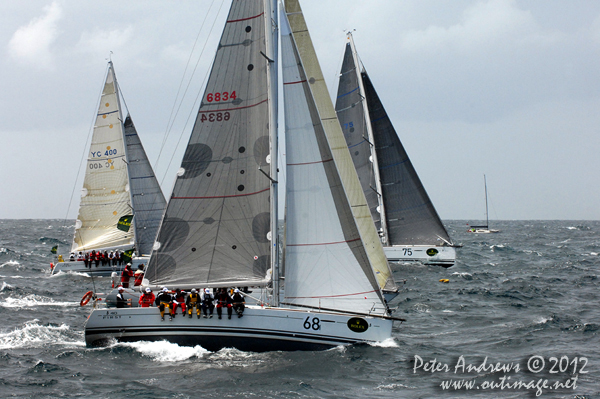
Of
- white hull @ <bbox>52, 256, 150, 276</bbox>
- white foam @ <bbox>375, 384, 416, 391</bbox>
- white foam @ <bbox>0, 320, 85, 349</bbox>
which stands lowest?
white foam @ <bbox>375, 384, 416, 391</bbox>

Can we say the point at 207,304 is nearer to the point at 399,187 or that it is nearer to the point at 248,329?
the point at 248,329

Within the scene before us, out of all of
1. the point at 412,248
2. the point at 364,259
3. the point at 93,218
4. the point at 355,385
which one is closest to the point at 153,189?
the point at 93,218

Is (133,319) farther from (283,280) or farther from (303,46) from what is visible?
(303,46)

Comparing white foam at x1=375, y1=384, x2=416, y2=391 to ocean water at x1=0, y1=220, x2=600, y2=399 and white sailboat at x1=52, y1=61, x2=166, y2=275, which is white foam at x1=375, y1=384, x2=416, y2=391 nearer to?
ocean water at x1=0, y1=220, x2=600, y2=399

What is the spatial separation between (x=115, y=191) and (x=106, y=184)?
0.75 meters

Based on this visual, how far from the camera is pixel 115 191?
40.9m

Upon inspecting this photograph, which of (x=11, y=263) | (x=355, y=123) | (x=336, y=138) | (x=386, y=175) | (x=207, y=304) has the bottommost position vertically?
(x=207, y=304)

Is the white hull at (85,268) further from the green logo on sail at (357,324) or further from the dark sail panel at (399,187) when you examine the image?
the green logo on sail at (357,324)

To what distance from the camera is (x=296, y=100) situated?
723 inches

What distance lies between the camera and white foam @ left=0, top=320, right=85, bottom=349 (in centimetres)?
1891

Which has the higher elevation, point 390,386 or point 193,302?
point 193,302

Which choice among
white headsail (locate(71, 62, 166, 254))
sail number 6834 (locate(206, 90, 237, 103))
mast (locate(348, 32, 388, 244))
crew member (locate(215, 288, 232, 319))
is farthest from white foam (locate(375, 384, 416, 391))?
white headsail (locate(71, 62, 166, 254))

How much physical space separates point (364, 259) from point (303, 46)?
850cm

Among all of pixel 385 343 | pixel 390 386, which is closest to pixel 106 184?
pixel 385 343
